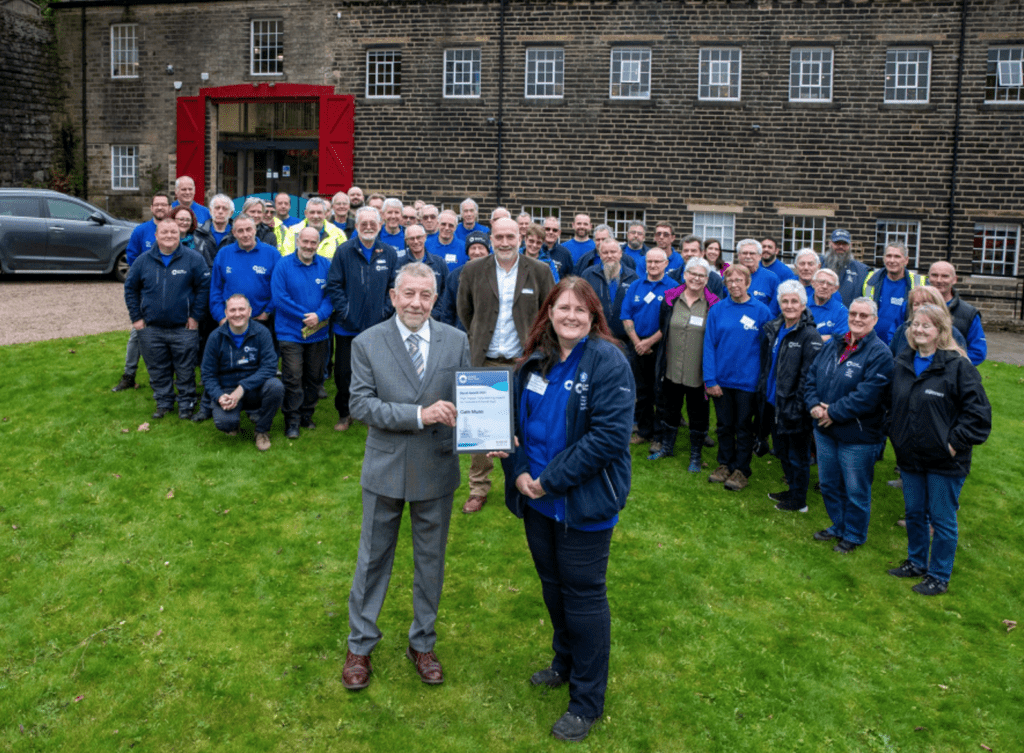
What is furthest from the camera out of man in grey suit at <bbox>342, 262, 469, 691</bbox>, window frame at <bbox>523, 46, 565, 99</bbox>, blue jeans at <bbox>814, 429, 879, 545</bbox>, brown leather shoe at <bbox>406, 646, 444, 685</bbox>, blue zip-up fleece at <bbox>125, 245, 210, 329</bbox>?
window frame at <bbox>523, 46, 565, 99</bbox>

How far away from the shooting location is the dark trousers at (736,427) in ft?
23.9

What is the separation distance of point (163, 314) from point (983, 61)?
18.0m

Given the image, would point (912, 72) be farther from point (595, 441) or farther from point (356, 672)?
point (356, 672)

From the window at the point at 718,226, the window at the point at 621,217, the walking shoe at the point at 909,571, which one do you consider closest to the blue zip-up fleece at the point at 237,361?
the walking shoe at the point at 909,571

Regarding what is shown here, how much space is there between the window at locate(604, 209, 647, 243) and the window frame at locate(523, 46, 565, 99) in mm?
3069

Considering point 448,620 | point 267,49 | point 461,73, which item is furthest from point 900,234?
point 448,620

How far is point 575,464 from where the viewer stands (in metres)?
3.59

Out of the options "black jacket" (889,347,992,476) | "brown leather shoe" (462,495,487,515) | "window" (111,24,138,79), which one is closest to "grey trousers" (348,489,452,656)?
"brown leather shoe" (462,495,487,515)

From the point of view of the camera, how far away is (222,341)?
7629mm

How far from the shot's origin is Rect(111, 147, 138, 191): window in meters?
22.1

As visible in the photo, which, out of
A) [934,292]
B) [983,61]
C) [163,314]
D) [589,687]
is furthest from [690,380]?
[983,61]

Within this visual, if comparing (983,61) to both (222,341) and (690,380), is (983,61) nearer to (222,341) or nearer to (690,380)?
(690,380)

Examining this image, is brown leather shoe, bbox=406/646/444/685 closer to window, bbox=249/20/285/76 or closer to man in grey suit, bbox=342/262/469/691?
man in grey suit, bbox=342/262/469/691

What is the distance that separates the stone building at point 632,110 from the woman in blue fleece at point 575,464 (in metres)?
15.9
